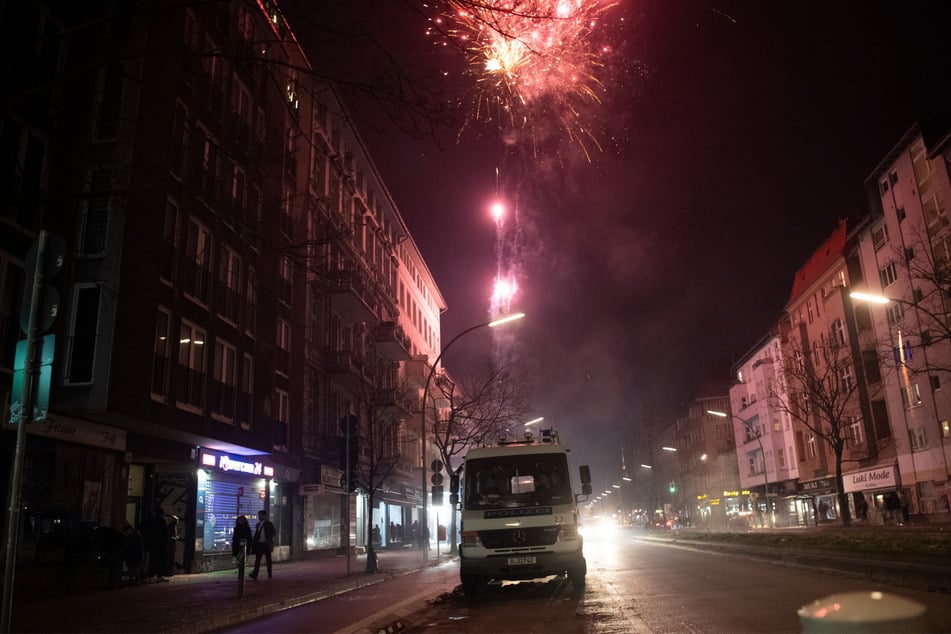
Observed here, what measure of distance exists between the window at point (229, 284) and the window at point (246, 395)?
1.77 meters

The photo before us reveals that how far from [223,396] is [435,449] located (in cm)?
4669

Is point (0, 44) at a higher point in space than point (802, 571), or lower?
higher

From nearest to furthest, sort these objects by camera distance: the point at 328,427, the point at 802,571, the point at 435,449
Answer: the point at 802,571, the point at 328,427, the point at 435,449

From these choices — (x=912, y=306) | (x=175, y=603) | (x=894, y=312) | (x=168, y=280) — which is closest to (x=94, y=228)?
(x=168, y=280)

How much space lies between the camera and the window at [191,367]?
2020 cm

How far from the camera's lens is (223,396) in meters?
22.8

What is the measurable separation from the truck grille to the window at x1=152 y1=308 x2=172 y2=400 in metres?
10.4

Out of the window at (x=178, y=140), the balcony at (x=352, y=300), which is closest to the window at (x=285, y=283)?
the balcony at (x=352, y=300)

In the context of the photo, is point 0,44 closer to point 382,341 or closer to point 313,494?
point 313,494

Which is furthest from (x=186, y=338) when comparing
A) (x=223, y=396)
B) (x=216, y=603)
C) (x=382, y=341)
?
(x=382, y=341)

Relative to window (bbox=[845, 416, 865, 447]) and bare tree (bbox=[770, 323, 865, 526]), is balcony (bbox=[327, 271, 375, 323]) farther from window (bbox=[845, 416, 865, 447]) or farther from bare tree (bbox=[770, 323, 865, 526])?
window (bbox=[845, 416, 865, 447])

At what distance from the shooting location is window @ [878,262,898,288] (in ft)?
135

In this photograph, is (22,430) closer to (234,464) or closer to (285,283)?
(234,464)

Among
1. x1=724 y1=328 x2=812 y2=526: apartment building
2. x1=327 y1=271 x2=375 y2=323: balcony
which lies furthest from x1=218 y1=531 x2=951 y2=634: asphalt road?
x1=724 y1=328 x2=812 y2=526: apartment building
